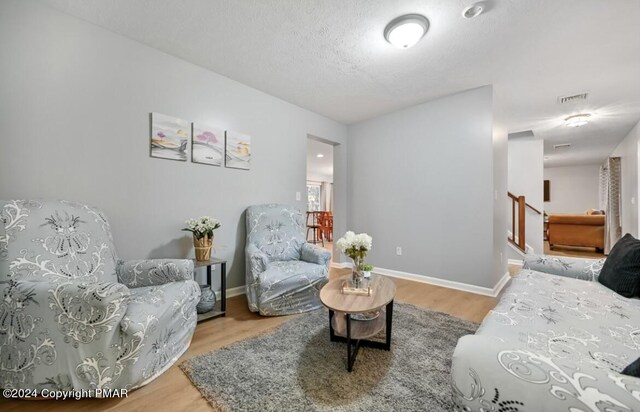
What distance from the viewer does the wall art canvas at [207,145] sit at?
104 inches

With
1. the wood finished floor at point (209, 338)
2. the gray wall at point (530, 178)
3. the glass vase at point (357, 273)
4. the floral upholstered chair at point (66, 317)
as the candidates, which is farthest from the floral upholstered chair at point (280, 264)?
the gray wall at point (530, 178)

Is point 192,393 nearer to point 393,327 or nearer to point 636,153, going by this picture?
point 393,327

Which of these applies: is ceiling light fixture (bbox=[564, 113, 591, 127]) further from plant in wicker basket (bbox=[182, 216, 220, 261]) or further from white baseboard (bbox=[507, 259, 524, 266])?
plant in wicker basket (bbox=[182, 216, 220, 261])

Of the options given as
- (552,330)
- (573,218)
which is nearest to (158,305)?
(552,330)

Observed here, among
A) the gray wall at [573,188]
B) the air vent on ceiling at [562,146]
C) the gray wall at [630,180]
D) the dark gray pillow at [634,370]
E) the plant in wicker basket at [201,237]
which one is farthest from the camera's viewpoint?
the gray wall at [573,188]

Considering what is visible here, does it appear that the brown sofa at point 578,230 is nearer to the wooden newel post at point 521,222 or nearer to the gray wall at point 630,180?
the gray wall at point 630,180

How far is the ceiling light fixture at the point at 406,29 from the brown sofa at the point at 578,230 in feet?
20.8

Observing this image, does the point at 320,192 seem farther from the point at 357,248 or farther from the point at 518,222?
the point at 357,248

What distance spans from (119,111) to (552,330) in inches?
130

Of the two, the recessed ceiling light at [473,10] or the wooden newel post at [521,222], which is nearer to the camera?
the recessed ceiling light at [473,10]

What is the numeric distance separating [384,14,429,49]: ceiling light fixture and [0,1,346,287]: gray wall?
1.79m

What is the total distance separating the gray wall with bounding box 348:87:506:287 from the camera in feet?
10.1

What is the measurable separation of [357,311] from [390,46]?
2247mm

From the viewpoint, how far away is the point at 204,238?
2402mm
